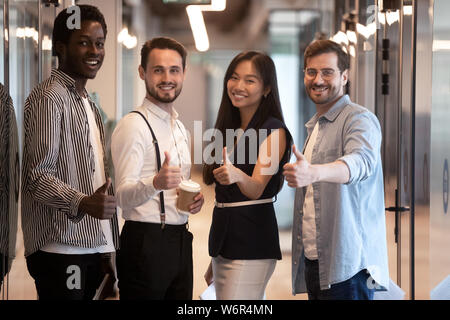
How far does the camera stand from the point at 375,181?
2.23 m

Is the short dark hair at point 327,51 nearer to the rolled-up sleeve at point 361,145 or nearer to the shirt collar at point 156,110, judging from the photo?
the rolled-up sleeve at point 361,145

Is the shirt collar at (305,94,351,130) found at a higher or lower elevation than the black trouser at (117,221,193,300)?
higher

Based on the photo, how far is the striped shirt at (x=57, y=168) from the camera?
2.02 meters

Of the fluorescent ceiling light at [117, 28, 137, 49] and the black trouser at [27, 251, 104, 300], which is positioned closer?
the black trouser at [27, 251, 104, 300]

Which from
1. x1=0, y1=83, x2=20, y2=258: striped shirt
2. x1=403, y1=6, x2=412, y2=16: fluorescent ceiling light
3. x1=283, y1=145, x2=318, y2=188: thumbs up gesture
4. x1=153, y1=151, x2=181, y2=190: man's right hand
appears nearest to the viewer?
x1=283, y1=145, x2=318, y2=188: thumbs up gesture

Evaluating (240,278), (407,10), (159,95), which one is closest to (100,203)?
(159,95)

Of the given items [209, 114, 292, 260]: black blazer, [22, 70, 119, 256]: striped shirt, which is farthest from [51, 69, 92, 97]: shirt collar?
[209, 114, 292, 260]: black blazer

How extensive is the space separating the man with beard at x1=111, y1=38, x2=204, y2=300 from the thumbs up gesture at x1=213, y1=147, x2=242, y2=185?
0.09 metres

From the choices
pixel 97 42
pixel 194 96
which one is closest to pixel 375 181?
pixel 194 96

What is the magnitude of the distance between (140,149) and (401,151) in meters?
1.02

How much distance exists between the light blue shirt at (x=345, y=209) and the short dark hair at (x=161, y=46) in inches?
18.7

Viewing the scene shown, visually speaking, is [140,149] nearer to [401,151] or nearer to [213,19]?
[213,19]

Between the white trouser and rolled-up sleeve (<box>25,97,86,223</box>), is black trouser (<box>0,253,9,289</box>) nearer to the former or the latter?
rolled-up sleeve (<box>25,97,86,223</box>)

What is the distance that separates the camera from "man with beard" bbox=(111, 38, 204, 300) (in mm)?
2113
